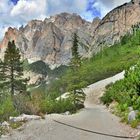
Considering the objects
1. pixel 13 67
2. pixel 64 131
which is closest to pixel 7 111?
pixel 64 131

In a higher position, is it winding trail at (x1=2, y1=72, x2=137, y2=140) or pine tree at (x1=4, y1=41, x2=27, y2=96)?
pine tree at (x1=4, y1=41, x2=27, y2=96)

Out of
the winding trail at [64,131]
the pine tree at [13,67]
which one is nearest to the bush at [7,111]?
the winding trail at [64,131]

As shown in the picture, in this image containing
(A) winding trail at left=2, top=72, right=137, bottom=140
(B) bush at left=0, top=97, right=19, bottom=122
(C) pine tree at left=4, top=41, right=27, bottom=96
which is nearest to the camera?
(A) winding trail at left=2, top=72, right=137, bottom=140

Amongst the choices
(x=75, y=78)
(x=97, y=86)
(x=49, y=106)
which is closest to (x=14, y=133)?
(x=49, y=106)

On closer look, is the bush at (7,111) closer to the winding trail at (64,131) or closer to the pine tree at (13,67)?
the winding trail at (64,131)

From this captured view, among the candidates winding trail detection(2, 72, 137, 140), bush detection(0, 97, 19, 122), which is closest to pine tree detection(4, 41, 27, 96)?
bush detection(0, 97, 19, 122)

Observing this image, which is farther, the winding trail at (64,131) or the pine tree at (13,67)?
the pine tree at (13,67)

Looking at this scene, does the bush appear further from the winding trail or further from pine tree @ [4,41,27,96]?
pine tree @ [4,41,27,96]

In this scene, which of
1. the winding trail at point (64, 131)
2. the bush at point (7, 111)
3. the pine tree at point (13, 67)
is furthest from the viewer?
the pine tree at point (13, 67)

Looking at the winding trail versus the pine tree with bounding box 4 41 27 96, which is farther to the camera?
the pine tree with bounding box 4 41 27 96

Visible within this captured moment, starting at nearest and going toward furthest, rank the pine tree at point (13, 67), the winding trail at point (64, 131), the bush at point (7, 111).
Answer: the winding trail at point (64, 131), the bush at point (7, 111), the pine tree at point (13, 67)

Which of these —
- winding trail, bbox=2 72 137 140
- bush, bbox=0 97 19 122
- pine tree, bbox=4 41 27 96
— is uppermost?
pine tree, bbox=4 41 27 96

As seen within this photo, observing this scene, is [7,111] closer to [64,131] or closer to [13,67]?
[64,131]

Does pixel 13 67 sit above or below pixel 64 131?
above
